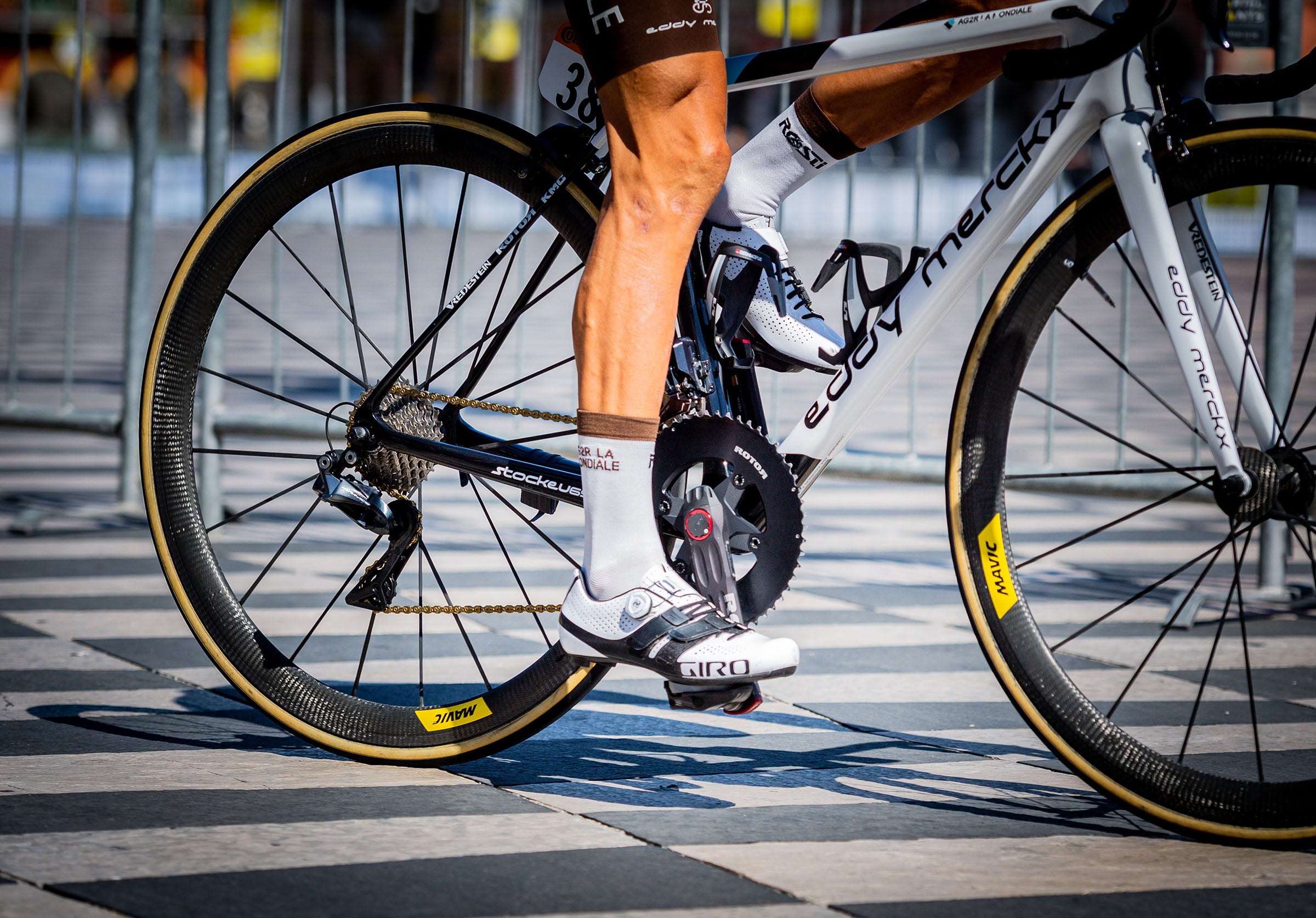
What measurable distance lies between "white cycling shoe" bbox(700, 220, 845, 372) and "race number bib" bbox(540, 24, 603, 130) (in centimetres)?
29

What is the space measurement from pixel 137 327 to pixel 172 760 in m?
3.47

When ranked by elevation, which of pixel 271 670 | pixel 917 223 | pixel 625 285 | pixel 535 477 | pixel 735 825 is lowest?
pixel 735 825

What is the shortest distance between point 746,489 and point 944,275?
19.0 inches

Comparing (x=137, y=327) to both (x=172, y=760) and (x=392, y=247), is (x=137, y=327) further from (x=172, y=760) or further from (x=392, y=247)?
(x=392, y=247)

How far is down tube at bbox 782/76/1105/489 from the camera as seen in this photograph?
287 centimetres

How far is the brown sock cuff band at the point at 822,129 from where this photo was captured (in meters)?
3.14

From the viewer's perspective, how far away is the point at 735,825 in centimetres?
288

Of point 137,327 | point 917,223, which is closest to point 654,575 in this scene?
point 917,223

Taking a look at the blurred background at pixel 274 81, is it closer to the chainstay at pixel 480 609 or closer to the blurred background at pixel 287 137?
the blurred background at pixel 287 137

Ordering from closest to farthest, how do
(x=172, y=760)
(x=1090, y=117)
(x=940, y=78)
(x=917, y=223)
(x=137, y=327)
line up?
(x=1090, y=117) → (x=940, y=78) → (x=172, y=760) → (x=917, y=223) → (x=137, y=327)

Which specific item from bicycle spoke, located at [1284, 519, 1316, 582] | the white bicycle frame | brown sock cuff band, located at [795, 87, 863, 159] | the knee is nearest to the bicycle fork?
the white bicycle frame

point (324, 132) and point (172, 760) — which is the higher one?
point (324, 132)

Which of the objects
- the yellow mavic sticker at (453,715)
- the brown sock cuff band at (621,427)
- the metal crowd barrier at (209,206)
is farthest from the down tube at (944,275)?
the metal crowd barrier at (209,206)

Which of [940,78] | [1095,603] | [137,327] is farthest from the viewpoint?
[137,327]
